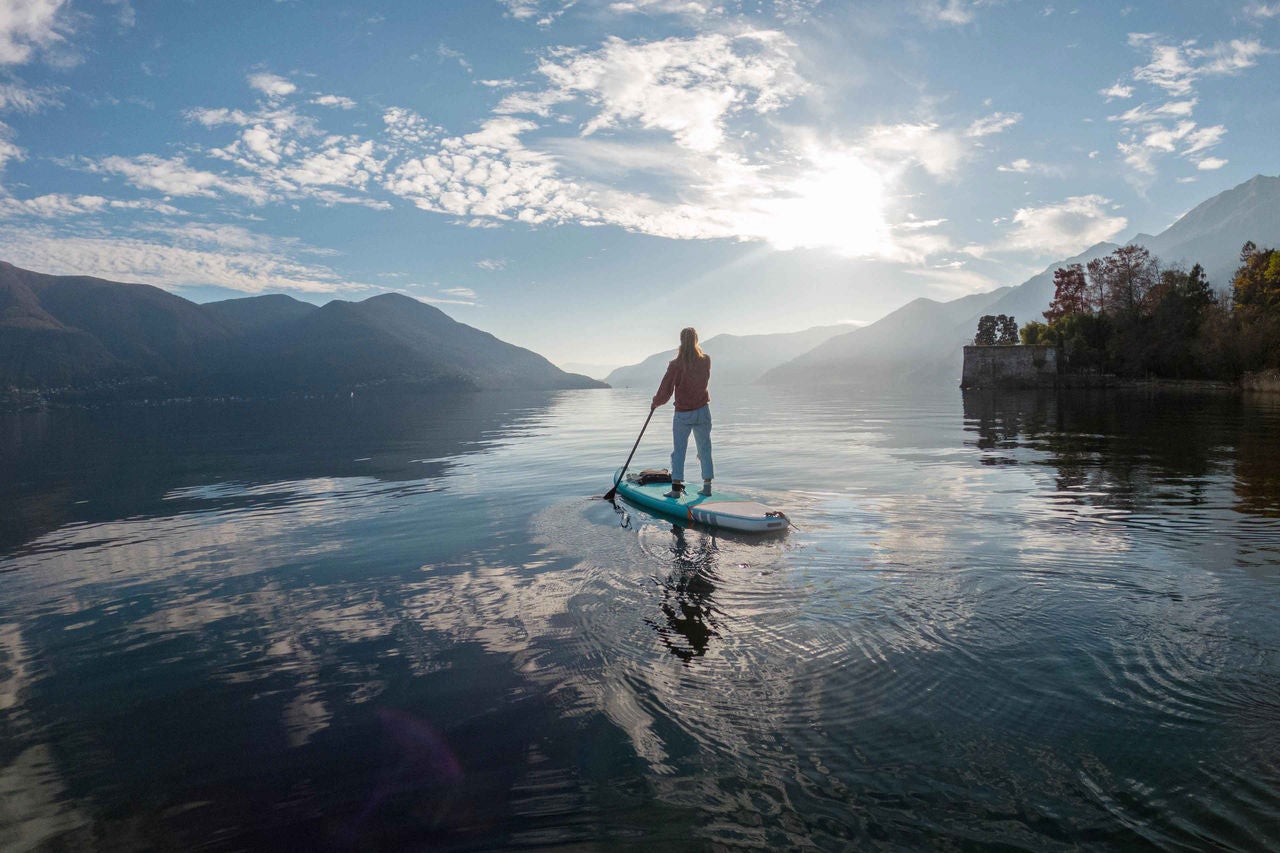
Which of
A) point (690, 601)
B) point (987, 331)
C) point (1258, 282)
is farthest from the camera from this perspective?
point (987, 331)

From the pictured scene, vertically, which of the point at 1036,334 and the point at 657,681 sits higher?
the point at 1036,334

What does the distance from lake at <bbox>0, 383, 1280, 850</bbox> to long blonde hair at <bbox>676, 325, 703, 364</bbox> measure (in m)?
3.47

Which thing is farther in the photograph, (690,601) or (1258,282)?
(1258,282)

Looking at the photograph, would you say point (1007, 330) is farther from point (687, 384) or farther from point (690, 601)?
point (690, 601)

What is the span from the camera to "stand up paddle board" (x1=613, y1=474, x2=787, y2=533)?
1073 centimetres

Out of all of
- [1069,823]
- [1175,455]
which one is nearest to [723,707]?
[1069,823]

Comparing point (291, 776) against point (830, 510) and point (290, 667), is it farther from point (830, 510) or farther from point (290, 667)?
point (830, 510)

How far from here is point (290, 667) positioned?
6148mm

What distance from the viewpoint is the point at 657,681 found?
5.39 metres

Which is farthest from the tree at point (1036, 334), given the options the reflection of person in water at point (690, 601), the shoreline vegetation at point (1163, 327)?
the reflection of person in water at point (690, 601)

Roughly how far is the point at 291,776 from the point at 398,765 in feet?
2.42

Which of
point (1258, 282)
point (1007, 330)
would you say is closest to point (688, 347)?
point (1258, 282)

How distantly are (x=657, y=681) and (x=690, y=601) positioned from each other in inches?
80.0

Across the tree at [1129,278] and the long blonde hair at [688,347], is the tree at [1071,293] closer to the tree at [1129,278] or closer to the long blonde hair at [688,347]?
the tree at [1129,278]
